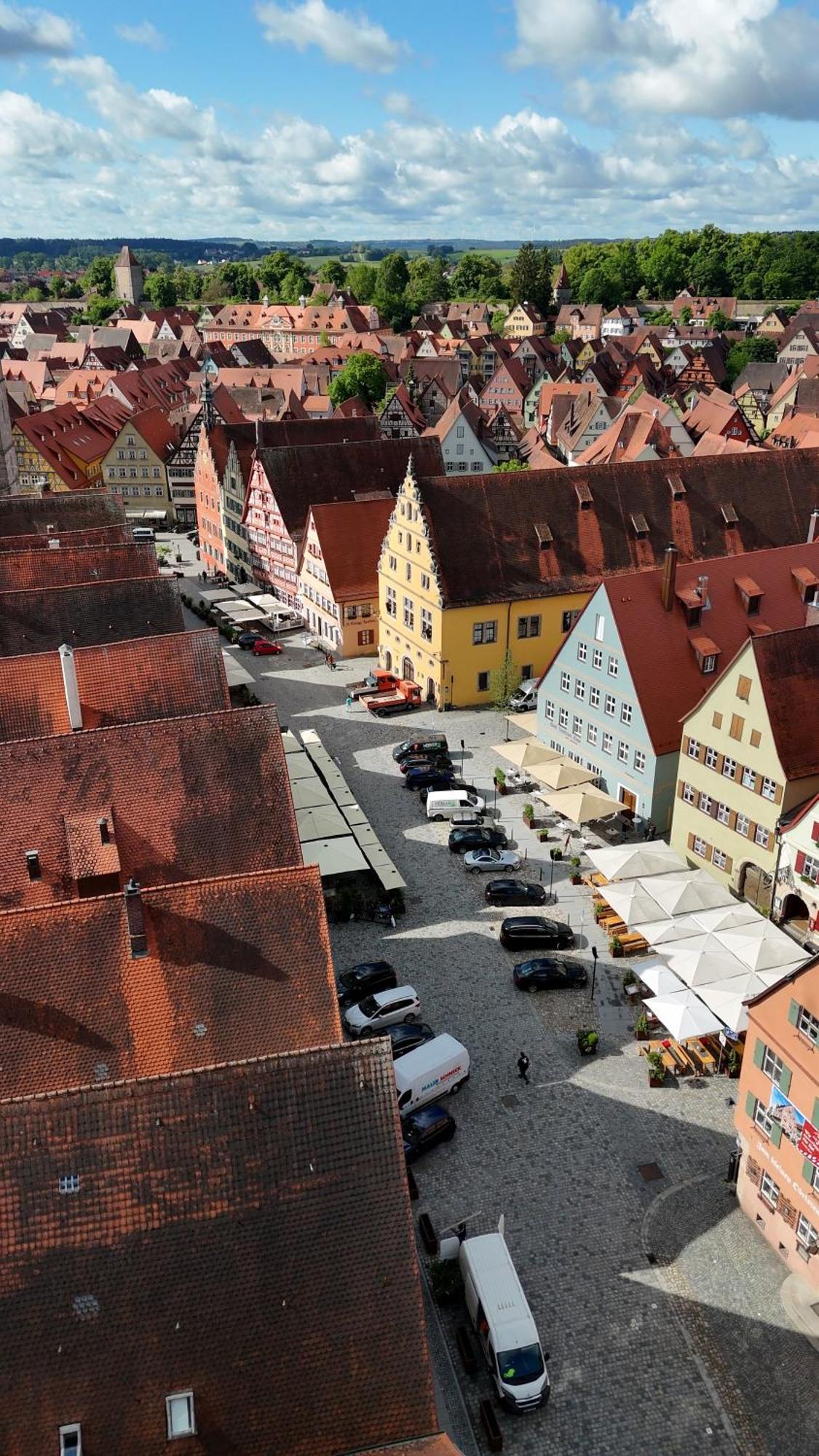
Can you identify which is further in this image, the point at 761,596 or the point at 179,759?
the point at 761,596

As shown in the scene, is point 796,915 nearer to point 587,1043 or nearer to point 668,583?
point 587,1043

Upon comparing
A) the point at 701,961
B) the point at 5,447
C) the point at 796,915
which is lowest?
the point at 796,915

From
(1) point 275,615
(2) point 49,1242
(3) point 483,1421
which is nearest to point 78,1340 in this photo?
(2) point 49,1242

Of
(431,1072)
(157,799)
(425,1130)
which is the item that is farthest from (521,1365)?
(157,799)

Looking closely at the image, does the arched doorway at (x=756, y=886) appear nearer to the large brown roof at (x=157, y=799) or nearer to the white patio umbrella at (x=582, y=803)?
the white patio umbrella at (x=582, y=803)

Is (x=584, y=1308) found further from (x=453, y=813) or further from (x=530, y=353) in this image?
(x=530, y=353)

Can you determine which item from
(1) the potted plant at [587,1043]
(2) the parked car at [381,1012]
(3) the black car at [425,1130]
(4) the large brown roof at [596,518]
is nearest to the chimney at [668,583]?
(4) the large brown roof at [596,518]
